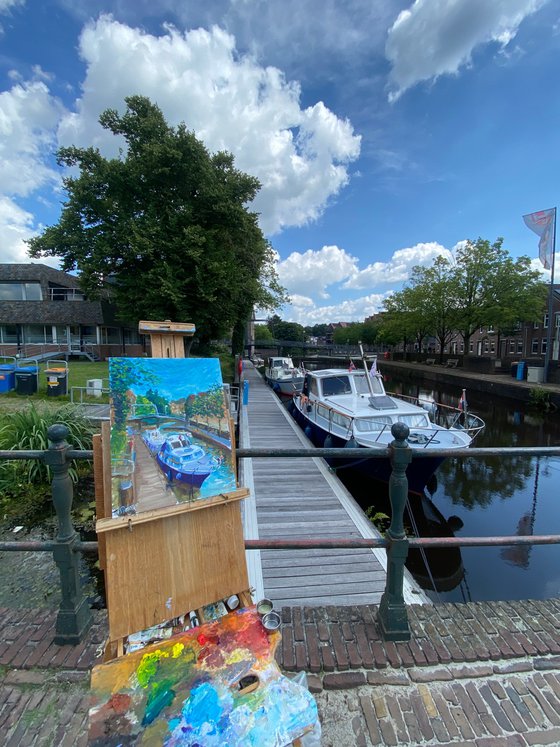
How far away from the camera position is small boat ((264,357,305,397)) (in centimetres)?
2094

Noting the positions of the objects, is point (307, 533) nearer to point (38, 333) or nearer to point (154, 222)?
point (154, 222)

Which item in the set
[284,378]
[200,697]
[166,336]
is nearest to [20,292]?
[284,378]

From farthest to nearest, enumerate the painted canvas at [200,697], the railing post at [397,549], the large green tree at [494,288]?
the large green tree at [494,288] → the railing post at [397,549] → the painted canvas at [200,697]

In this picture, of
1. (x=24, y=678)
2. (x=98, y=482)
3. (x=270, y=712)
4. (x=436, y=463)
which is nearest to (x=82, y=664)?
(x=24, y=678)

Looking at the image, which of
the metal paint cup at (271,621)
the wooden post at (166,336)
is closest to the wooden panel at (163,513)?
the metal paint cup at (271,621)

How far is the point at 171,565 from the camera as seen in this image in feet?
5.66

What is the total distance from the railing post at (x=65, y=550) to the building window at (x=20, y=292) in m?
29.5

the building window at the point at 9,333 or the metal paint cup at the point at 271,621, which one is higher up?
the building window at the point at 9,333

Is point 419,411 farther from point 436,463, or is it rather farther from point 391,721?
point 391,721

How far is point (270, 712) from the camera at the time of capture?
4.19 feet

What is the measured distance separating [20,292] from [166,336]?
3035 centimetres

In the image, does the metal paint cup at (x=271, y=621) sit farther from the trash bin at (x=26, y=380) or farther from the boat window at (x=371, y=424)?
the trash bin at (x=26, y=380)

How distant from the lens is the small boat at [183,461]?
5.78 ft

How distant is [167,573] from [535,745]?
1.81 m
